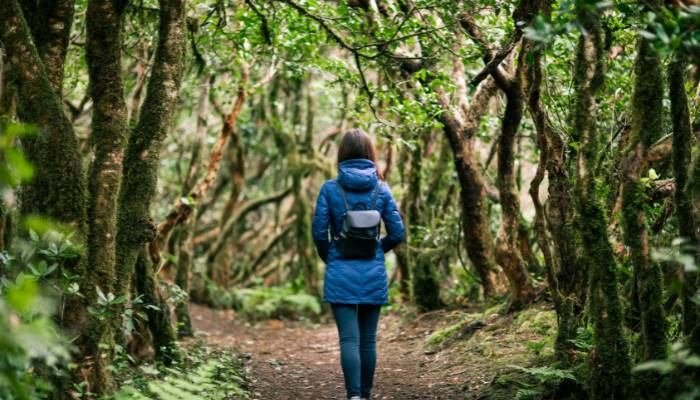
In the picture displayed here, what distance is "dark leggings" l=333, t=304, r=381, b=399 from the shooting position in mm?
5262

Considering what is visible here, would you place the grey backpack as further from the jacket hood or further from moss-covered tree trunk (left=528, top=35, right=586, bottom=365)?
moss-covered tree trunk (left=528, top=35, right=586, bottom=365)

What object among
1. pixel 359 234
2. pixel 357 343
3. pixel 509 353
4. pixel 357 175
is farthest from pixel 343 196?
pixel 509 353

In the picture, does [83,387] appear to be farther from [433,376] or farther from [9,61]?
[433,376]

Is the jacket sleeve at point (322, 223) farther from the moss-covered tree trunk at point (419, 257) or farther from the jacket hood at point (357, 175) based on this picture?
Answer: the moss-covered tree trunk at point (419, 257)

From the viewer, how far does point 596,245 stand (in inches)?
164

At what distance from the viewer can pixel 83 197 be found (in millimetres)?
4602

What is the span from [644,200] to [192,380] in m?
3.46

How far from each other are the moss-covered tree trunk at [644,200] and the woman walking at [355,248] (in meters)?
1.93

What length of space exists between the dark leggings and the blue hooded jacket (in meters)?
0.13

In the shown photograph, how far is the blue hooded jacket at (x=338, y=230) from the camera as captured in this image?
528 centimetres

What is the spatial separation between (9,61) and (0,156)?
62 cm

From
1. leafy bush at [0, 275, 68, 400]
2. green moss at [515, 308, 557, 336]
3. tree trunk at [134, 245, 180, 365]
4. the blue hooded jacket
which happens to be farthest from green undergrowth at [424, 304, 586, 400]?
leafy bush at [0, 275, 68, 400]

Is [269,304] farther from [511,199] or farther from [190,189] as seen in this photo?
[511,199]

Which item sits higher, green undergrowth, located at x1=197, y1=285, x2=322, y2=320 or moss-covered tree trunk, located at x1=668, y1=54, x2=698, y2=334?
moss-covered tree trunk, located at x1=668, y1=54, x2=698, y2=334
